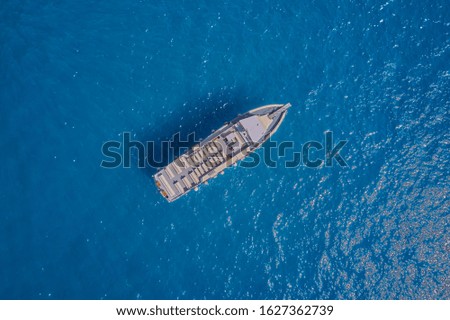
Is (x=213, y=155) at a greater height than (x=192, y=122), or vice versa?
(x=192, y=122)

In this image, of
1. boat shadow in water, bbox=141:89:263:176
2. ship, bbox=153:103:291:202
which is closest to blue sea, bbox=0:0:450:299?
boat shadow in water, bbox=141:89:263:176

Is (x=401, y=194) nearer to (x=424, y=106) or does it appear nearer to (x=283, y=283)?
(x=424, y=106)

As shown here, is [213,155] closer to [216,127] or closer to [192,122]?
[216,127]

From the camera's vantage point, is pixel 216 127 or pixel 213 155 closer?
pixel 213 155

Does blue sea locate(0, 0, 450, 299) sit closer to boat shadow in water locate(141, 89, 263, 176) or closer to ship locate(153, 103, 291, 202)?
boat shadow in water locate(141, 89, 263, 176)

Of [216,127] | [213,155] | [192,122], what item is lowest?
[213,155]

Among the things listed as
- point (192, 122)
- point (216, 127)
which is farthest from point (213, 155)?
point (192, 122)

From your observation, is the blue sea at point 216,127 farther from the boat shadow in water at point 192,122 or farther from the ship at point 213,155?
the ship at point 213,155
